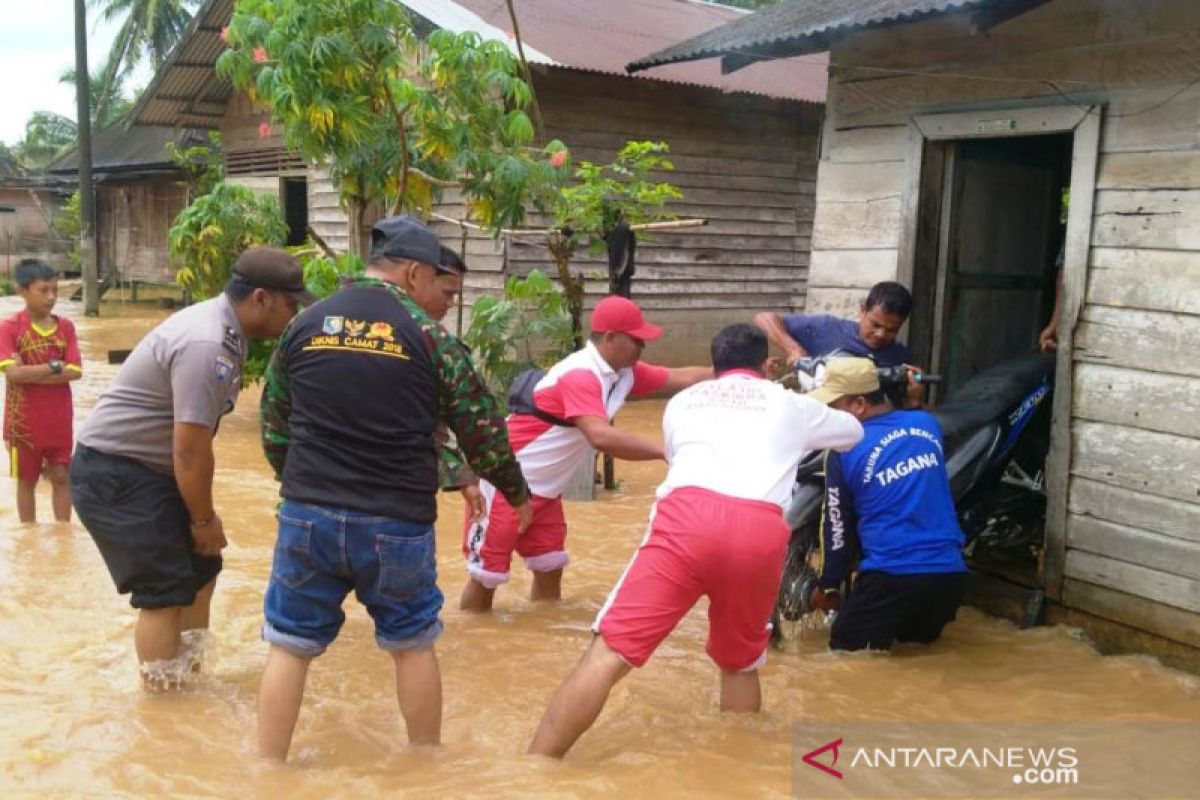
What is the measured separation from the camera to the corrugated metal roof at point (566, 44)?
11.2m

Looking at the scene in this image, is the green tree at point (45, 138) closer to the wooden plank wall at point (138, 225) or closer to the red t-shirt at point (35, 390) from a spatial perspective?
the wooden plank wall at point (138, 225)

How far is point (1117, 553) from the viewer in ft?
16.5

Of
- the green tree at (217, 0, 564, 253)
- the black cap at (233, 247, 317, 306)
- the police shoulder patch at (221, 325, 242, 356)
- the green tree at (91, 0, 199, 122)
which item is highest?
the green tree at (91, 0, 199, 122)

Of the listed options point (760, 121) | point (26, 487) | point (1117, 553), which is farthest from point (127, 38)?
point (1117, 553)

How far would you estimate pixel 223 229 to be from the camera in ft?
30.6

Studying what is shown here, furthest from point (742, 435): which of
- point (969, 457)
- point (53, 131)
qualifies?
point (53, 131)

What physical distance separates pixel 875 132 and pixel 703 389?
2.86m

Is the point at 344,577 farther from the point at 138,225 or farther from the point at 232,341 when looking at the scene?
the point at 138,225

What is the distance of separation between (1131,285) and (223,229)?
7.14 meters

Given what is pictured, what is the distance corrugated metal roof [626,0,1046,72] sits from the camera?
4.90 m

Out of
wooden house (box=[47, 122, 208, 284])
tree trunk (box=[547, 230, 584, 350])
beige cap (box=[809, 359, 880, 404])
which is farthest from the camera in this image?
wooden house (box=[47, 122, 208, 284])

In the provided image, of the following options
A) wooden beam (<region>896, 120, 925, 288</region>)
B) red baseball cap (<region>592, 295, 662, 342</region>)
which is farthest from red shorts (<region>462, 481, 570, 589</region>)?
wooden beam (<region>896, 120, 925, 288</region>)

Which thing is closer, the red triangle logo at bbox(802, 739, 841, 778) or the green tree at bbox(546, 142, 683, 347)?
the red triangle logo at bbox(802, 739, 841, 778)

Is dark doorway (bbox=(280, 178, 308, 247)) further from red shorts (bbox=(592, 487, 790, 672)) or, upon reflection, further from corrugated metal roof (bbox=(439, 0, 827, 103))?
red shorts (bbox=(592, 487, 790, 672))
